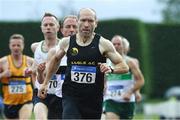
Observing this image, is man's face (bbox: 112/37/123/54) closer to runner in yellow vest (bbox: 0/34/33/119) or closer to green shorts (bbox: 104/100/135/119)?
green shorts (bbox: 104/100/135/119)

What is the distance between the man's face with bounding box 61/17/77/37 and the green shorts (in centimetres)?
296

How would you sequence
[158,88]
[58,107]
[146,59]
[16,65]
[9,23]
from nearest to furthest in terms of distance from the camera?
1. [58,107]
2. [16,65]
3. [9,23]
4. [146,59]
5. [158,88]

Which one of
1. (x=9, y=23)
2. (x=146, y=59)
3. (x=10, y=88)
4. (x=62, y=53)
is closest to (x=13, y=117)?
(x=10, y=88)

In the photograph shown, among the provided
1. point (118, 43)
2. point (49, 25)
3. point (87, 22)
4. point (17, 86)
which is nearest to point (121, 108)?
point (118, 43)

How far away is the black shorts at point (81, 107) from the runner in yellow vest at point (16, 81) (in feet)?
13.6

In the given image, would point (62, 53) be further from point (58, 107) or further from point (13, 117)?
point (13, 117)

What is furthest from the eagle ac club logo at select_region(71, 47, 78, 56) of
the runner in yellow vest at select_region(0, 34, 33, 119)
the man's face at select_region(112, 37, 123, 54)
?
the runner in yellow vest at select_region(0, 34, 33, 119)

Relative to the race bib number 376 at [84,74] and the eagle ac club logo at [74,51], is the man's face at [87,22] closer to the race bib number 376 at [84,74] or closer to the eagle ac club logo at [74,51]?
the eagle ac club logo at [74,51]

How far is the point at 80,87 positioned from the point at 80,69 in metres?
0.25

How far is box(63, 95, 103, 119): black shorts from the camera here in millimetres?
9227

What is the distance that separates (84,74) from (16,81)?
179 inches

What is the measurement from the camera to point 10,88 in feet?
44.6

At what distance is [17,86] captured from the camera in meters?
13.5

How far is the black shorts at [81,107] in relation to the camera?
9.23m
